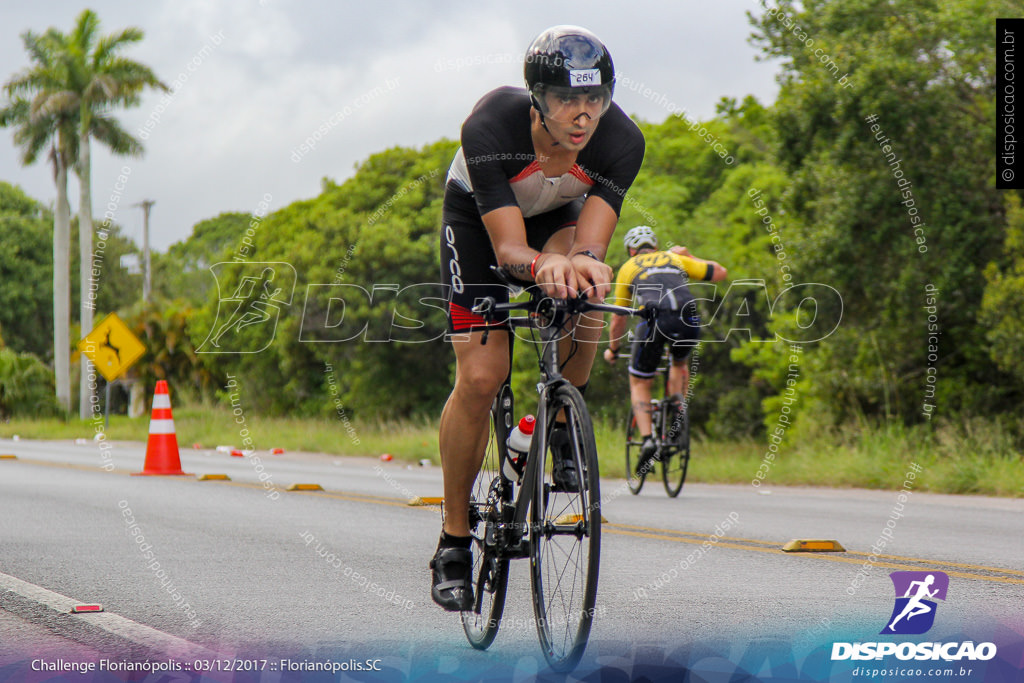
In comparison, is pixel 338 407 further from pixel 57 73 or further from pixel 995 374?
pixel 995 374

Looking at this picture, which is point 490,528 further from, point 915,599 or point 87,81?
point 87,81

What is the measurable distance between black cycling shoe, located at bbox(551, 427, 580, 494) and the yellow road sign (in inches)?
748

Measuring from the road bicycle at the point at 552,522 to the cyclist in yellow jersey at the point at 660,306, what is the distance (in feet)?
18.1

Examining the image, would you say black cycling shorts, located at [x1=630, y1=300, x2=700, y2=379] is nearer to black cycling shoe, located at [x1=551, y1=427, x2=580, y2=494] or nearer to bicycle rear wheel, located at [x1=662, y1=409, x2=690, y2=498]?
bicycle rear wheel, located at [x1=662, y1=409, x2=690, y2=498]

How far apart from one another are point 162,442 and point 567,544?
1059 cm

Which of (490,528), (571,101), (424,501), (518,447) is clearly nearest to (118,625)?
(490,528)

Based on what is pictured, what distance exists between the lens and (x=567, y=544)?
139 inches

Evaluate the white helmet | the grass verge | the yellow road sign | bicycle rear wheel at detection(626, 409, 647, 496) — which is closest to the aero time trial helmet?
the white helmet

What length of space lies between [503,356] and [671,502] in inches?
237

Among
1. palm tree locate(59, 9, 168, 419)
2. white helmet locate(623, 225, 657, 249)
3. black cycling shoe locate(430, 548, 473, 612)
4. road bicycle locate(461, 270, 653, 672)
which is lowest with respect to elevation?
black cycling shoe locate(430, 548, 473, 612)

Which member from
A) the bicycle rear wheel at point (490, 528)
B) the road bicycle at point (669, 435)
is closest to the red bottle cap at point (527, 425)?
the bicycle rear wheel at point (490, 528)

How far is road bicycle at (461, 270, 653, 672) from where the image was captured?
3.33 meters

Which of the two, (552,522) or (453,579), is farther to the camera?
→ (453,579)

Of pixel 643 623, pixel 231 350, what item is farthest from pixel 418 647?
pixel 231 350
